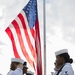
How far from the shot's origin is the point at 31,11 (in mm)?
14273

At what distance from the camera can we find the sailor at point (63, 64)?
7.11 m

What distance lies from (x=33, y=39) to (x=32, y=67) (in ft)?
3.72

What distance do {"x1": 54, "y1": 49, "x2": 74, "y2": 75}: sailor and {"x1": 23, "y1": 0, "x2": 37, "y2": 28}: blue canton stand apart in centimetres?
628

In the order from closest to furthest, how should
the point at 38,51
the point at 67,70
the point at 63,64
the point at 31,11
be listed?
the point at 67,70 < the point at 63,64 < the point at 38,51 < the point at 31,11

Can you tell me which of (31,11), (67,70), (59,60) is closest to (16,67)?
(59,60)

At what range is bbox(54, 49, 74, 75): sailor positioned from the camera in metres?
7.11

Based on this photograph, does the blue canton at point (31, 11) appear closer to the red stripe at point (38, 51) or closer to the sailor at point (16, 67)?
the red stripe at point (38, 51)

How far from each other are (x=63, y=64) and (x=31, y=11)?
718 centimetres

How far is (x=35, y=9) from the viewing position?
47.2 feet

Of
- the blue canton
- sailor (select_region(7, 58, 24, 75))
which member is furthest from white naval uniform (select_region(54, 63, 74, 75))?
the blue canton

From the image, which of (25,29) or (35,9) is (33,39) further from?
(35,9)

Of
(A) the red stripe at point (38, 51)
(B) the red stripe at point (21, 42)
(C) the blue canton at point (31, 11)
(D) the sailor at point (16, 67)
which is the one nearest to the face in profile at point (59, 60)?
(D) the sailor at point (16, 67)

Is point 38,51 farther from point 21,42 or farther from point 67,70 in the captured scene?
point 67,70

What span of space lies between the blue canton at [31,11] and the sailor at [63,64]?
628 cm
